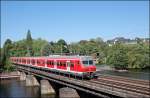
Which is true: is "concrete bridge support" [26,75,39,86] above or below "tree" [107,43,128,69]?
below

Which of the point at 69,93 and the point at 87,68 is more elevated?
the point at 87,68

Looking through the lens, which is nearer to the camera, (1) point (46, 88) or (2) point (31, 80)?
(1) point (46, 88)

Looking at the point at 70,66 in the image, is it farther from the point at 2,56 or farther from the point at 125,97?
the point at 2,56

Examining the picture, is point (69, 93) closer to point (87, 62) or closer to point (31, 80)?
point (87, 62)

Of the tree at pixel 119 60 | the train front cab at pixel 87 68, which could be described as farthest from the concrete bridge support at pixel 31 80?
the train front cab at pixel 87 68

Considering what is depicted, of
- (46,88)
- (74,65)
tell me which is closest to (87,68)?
(74,65)

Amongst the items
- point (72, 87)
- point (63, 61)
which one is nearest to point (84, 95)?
point (72, 87)

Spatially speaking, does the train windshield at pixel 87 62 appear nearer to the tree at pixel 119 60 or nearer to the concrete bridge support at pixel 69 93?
the concrete bridge support at pixel 69 93

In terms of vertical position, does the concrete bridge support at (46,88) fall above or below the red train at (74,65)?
below

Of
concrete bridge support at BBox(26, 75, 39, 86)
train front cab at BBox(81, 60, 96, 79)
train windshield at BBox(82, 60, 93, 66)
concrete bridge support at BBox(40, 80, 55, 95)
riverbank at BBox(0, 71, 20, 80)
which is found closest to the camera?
train front cab at BBox(81, 60, 96, 79)

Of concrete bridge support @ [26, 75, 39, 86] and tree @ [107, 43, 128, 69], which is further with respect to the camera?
tree @ [107, 43, 128, 69]

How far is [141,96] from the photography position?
30.0 meters

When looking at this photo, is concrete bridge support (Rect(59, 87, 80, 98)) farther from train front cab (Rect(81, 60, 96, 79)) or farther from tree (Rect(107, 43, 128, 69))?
tree (Rect(107, 43, 128, 69))

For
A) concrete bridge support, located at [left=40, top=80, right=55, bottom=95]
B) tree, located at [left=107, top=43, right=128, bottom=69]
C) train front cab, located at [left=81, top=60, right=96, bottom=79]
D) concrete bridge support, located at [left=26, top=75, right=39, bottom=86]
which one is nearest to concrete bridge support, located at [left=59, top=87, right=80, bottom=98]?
train front cab, located at [left=81, top=60, right=96, bottom=79]
